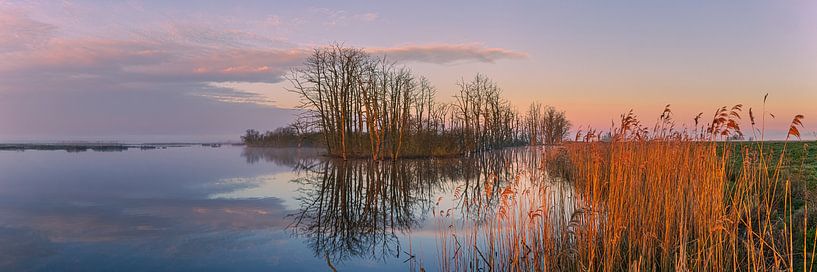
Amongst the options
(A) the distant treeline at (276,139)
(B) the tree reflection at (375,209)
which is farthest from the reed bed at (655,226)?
(A) the distant treeline at (276,139)

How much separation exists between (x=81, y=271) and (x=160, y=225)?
121 inches

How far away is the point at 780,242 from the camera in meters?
5.10

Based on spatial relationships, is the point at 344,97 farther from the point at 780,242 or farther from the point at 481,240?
the point at 780,242

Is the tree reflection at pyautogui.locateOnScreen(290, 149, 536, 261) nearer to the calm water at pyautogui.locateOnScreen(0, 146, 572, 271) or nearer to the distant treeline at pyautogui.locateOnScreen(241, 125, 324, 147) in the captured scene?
the calm water at pyautogui.locateOnScreen(0, 146, 572, 271)

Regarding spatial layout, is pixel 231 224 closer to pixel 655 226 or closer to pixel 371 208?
pixel 371 208

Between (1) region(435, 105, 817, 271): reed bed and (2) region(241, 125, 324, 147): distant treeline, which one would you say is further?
(2) region(241, 125, 324, 147): distant treeline

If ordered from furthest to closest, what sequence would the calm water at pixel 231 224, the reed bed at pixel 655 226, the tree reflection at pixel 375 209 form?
the tree reflection at pixel 375 209
the calm water at pixel 231 224
the reed bed at pixel 655 226

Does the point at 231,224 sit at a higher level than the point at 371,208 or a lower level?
lower

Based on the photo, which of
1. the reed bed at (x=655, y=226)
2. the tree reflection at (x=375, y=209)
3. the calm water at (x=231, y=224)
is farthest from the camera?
the tree reflection at (x=375, y=209)

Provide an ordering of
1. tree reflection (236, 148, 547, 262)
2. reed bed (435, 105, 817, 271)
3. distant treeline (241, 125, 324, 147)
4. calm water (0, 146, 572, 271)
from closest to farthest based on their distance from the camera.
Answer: reed bed (435, 105, 817, 271) < calm water (0, 146, 572, 271) < tree reflection (236, 148, 547, 262) < distant treeline (241, 125, 324, 147)

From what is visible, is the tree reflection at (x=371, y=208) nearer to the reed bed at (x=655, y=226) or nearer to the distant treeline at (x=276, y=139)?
A: the reed bed at (x=655, y=226)

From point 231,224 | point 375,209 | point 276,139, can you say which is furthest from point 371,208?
point 276,139

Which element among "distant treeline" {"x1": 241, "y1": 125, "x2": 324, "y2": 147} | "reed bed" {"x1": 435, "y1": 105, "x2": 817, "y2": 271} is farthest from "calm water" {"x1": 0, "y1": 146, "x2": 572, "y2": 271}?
→ "distant treeline" {"x1": 241, "y1": 125, "x2": 324, "y2": 147}

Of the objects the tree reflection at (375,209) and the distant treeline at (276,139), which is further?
the distant treeline at (276,139)
